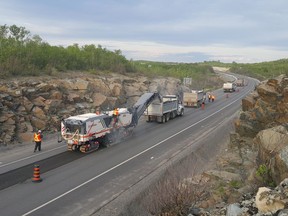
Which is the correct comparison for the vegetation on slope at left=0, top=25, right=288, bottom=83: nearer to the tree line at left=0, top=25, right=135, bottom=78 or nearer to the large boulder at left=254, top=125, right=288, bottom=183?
the tree line at left=0, top=25, right=135, bottom=78

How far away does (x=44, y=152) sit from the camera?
23.8 m

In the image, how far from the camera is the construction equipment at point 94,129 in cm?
2328

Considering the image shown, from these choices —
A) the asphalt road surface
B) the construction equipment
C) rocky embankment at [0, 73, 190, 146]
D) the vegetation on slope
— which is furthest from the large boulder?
the vegetation on slope

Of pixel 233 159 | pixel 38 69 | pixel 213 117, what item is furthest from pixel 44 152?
pixel 213 117

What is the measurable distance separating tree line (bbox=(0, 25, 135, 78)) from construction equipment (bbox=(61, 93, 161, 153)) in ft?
42.9

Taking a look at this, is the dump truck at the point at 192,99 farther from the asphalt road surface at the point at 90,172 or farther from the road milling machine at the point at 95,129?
the road milling machine at the point at 95,129

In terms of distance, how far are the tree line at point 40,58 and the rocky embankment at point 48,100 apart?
185 centimetres

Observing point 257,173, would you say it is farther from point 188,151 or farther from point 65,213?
point 188,151

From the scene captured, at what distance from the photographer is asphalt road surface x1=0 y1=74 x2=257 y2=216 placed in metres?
14.8

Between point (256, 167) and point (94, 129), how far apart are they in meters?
12.4

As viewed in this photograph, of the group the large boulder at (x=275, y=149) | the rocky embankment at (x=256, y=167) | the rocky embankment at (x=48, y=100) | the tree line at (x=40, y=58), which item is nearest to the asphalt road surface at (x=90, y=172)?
the rocky embankment at (x=256, y=167)

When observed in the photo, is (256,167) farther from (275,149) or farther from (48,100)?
(48,100)

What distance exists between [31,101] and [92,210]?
63.5 ft

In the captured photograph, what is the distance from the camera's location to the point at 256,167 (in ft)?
47.8
